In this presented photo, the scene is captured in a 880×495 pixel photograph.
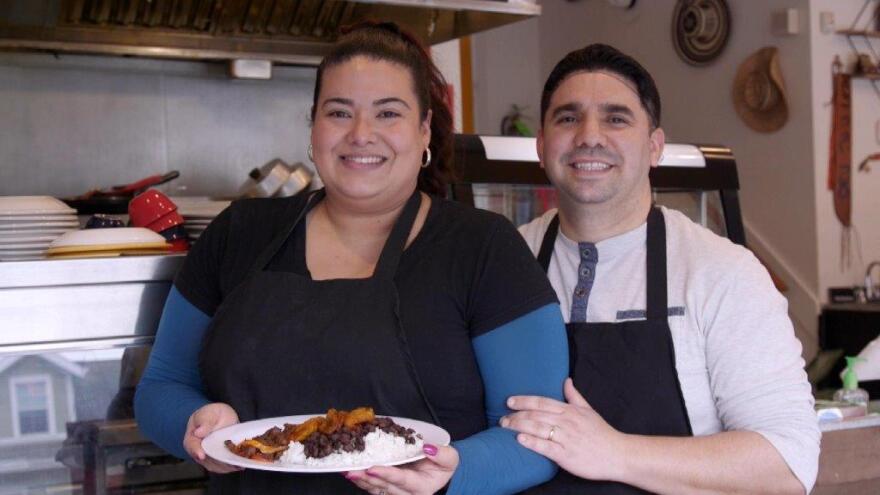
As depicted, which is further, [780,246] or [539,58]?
[539,58]

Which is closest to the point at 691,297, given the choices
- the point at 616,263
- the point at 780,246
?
the point at 616,263

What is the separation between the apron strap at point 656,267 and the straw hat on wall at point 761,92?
160 inches

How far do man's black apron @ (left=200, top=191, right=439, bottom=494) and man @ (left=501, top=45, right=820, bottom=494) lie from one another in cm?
19

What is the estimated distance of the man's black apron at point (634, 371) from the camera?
1.60m

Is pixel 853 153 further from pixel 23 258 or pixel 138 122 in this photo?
A: pixel 23 258

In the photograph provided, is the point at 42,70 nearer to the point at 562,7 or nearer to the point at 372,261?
the point at 372,261

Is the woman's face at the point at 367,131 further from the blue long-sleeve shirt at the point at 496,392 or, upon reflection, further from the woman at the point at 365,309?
the blue long-sleeve shirt at the point at 496,392

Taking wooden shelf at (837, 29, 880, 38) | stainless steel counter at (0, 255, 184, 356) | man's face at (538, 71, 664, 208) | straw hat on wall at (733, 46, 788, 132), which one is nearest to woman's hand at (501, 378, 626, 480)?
man's face at (538, 71, 664, 208)

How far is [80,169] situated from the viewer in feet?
12.7

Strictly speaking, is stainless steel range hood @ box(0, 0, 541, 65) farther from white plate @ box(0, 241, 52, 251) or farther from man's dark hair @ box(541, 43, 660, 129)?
white plate @ box(0, 241, 52, 251)

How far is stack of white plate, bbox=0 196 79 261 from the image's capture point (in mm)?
1858

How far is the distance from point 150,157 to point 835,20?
11.7 feet

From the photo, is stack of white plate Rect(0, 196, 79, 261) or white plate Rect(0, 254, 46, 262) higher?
stack of white plate Rect(0, 196, 79, 261)

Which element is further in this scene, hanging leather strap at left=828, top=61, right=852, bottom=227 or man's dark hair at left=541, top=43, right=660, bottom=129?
hanging leather strap at left=828, top=61, right=852, bottom=227
